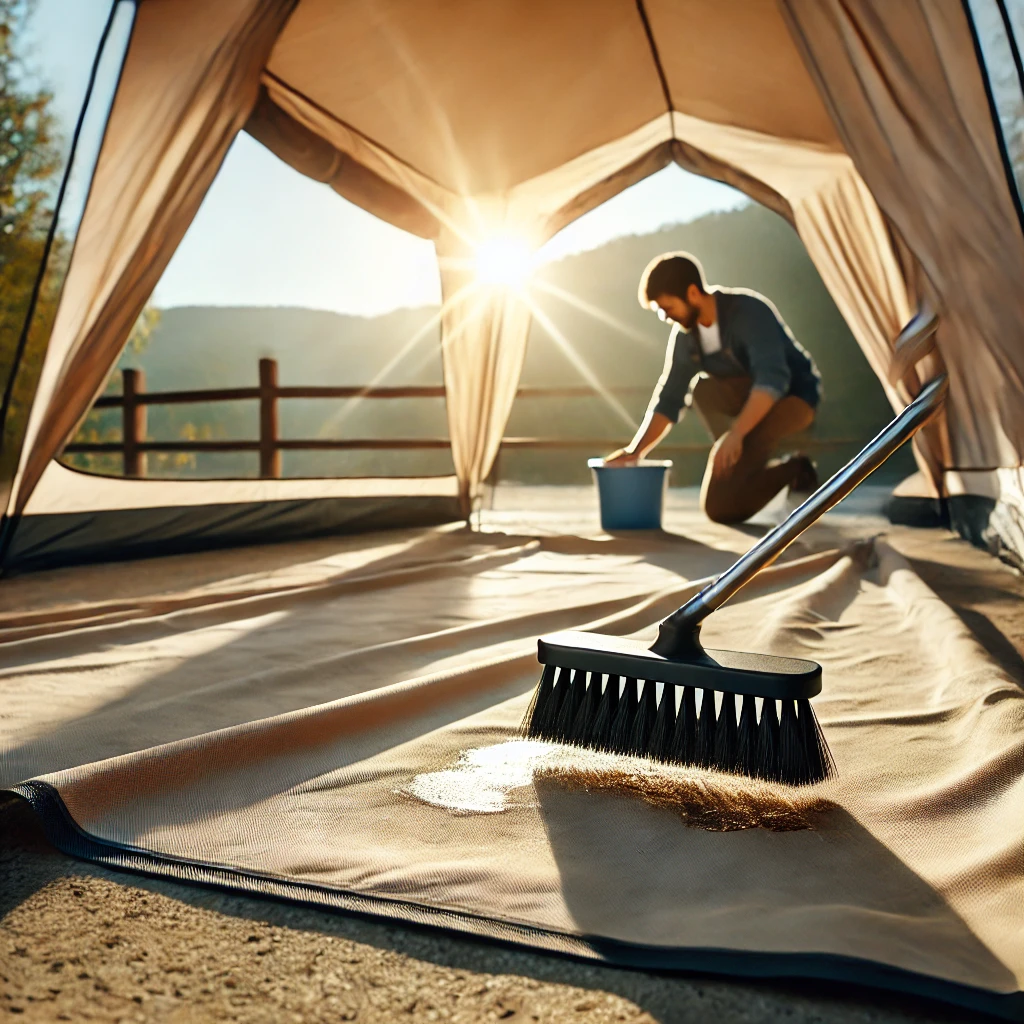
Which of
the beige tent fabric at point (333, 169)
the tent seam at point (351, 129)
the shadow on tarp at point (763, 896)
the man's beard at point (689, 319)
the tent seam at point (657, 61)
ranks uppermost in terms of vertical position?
the tent seam at point (657, 61)

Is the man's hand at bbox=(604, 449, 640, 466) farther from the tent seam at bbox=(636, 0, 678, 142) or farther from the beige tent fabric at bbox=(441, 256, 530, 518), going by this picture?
the tent seam at bbox=(636, 0, 678, 142)

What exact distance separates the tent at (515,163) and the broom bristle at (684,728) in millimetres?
949

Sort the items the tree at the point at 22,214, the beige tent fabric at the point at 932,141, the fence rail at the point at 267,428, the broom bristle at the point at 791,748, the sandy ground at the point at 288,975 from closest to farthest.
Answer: the sandy ground at the point at 288,975, the broom bristle at the point at 791,748, the beige tent fabric at the point at 932,141, the tree at the point at 22,214, the fence rail at the point at 267,428

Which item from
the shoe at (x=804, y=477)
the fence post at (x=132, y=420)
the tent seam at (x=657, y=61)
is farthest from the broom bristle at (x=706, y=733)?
the fence post at (x=132, y=420)

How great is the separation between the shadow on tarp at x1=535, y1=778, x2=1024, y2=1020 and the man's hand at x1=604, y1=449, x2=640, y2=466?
2583mm

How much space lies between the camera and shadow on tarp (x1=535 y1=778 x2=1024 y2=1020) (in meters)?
0.60

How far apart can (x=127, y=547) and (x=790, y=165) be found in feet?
8.25

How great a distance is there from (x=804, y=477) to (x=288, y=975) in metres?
3.51

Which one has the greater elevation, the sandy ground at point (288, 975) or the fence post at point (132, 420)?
the fence post at point (132, 420)

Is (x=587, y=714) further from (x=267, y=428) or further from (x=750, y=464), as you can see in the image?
(x=267, y=428)

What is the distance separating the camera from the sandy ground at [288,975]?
0.58 m

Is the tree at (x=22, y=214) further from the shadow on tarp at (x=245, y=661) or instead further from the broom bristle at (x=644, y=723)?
the broom bristle at (x=644, y=723)

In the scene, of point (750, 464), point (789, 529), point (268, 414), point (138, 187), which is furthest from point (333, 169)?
point (789, 529)

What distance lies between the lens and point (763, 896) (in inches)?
28.1
